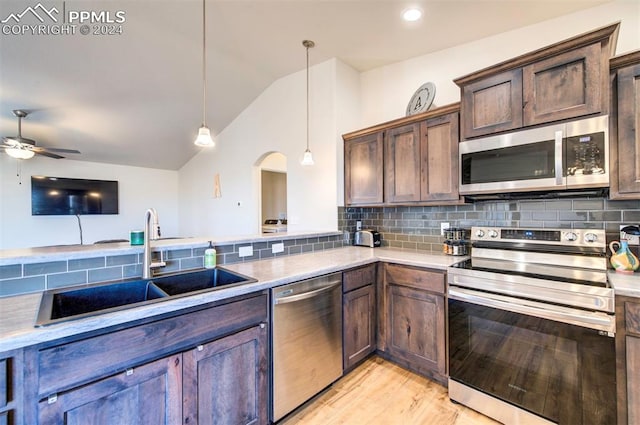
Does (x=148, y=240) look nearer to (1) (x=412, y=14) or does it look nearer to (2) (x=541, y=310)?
(2) (x=541, y=310)

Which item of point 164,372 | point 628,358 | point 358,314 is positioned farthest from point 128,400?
point 628,358

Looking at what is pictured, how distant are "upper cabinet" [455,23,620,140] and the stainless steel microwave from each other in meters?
0.08

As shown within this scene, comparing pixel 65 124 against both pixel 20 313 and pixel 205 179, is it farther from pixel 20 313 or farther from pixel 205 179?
pixel 20 313

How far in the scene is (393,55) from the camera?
2.95m

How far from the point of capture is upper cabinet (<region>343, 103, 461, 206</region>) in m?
2.31

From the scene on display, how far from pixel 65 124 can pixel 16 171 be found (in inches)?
67.9

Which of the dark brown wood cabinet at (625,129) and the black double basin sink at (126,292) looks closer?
the black double basin sink at (126,292)

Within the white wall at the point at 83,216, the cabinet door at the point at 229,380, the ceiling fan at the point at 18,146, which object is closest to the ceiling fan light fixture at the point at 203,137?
the cabinet door at the point at 229,380

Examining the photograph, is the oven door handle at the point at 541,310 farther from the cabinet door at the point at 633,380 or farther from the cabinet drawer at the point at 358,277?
the cabinet drawer at the point at 358,277

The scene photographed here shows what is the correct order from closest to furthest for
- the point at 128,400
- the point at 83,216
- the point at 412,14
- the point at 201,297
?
the point at 128,400, the point at 201,297, the point at 412,14, the point at 83,216

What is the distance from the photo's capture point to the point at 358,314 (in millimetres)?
2246

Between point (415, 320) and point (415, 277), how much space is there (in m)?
0.34

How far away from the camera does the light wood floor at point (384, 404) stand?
1.78m

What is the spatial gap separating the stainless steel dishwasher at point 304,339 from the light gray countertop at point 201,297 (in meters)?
0.11
